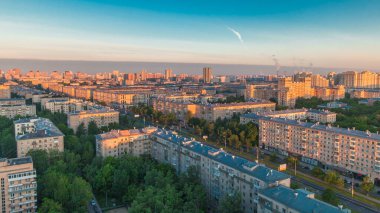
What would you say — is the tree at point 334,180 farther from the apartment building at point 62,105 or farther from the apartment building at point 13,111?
the apartment building at point 13,111

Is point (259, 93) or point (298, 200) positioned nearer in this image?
point (298, 200)

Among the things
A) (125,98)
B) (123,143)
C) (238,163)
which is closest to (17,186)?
(123,143)

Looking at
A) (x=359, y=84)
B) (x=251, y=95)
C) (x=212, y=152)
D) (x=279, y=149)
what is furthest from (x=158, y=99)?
(x=359, y=84)

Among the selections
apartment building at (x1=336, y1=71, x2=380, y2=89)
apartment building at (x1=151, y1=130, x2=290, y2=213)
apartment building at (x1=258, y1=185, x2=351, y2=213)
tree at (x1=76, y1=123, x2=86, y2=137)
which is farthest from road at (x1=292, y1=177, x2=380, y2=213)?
apartment building at (x1=336, y1=71, x2=380, y2=89)

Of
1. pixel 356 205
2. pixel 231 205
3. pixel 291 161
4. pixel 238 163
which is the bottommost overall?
pixel 356 205

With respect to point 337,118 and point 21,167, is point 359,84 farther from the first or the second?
point 21,167

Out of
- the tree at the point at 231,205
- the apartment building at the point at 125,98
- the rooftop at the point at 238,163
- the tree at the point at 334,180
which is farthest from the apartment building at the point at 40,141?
the apartment building at the point at 125,98

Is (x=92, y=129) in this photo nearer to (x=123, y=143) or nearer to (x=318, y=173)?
(x=123, y=143)
